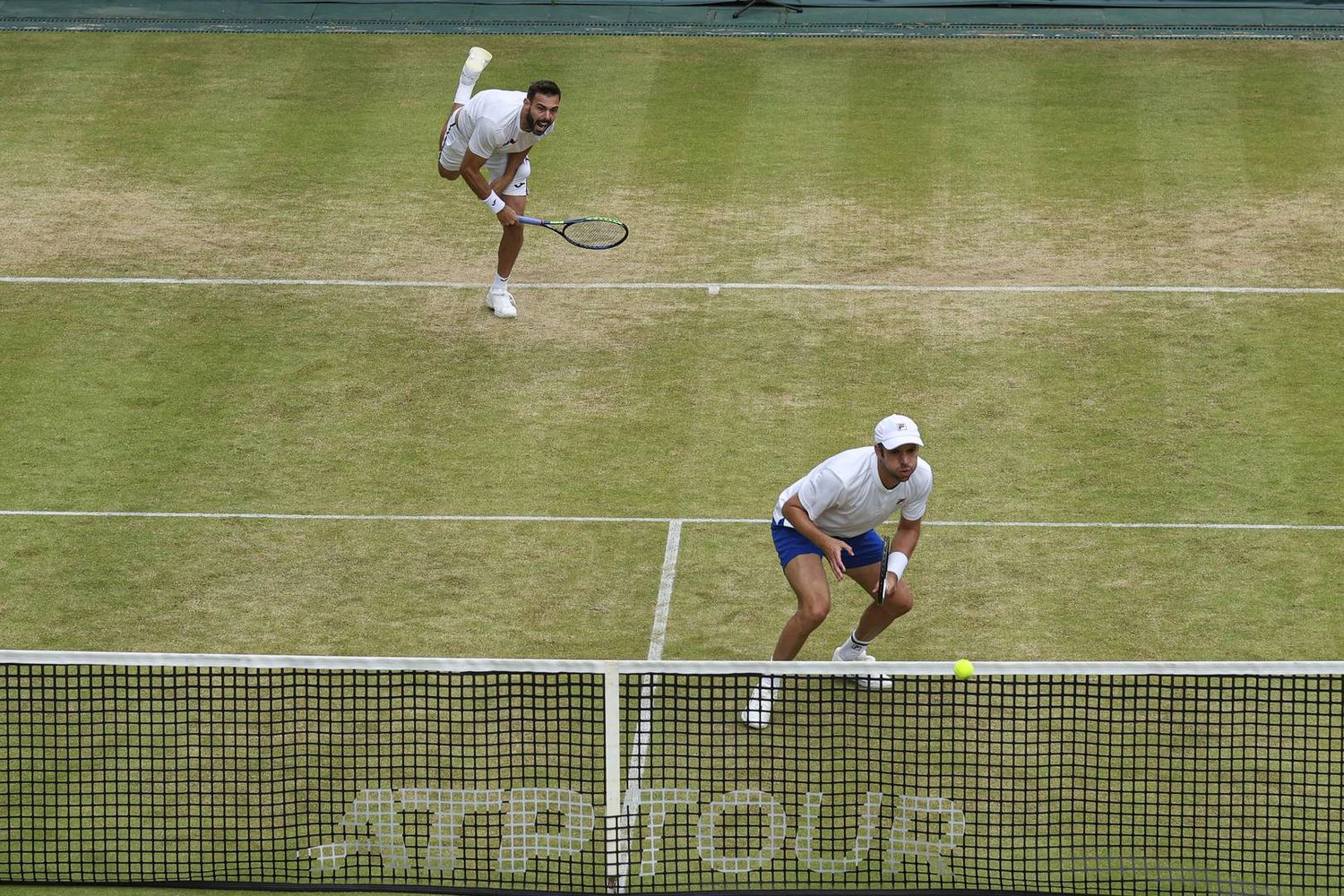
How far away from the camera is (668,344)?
14.1 metres

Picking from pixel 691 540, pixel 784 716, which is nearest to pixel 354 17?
pixel 691 540

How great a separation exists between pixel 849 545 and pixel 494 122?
17.6ft

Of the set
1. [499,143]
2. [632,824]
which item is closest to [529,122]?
[499,143]

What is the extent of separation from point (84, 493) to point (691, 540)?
3.81 m

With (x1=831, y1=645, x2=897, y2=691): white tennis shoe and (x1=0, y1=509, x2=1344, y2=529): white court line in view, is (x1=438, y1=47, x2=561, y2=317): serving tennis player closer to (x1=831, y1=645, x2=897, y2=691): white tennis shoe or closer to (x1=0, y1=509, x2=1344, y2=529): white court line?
(x1=0, y1=509, x2=1344, y2=529): white court line

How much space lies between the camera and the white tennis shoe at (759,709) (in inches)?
354

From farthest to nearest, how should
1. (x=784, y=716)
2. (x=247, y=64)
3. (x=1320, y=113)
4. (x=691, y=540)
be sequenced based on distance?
(x=247, y=64) → (x=1320, y=113) → (x=691, y=540) → (x=784, y=716)

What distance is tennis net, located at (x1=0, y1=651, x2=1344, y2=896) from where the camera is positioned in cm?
821

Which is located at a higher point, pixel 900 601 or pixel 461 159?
pixel 900 601

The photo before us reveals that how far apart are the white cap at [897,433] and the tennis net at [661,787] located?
1092mm

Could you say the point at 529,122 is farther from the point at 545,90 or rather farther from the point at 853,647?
the point at 853,647

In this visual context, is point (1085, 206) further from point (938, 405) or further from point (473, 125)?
point (473, 125)

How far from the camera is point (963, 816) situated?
8688mm

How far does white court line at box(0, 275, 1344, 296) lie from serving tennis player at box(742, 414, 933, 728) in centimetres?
549
